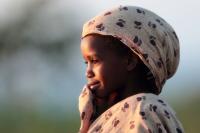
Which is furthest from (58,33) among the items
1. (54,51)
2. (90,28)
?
(90,28)

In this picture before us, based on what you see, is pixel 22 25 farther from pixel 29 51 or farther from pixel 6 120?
pixel 6 120

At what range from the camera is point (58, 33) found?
52.7ft

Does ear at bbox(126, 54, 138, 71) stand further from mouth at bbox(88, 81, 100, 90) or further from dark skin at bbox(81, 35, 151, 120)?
mouth at bbox(88, 81, 100, 90)

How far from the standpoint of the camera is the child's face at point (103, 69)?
3.26 meters

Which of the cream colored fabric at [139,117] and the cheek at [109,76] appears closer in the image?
the cream colored fabric at [139,117]

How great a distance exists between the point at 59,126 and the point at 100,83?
10.2 m

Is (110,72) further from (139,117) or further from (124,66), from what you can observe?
(139,117)

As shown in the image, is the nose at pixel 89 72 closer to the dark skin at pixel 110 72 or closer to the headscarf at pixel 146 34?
the dark skin at pixel 110 72

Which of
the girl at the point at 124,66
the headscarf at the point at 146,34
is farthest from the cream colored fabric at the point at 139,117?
the headscarf at the point at 146,34

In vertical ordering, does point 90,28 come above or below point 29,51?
above

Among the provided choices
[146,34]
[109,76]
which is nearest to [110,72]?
[109,76]

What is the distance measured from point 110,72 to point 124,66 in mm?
52

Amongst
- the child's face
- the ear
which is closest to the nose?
the child's face

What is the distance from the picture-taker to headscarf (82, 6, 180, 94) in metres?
3.27
